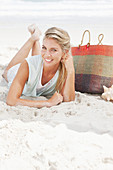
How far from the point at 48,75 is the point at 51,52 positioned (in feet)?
1.03

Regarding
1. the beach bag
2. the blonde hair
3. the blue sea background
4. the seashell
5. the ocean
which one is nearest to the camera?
the blonde hair

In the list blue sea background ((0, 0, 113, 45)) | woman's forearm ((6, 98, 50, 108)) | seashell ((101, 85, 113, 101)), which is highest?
blue sea background ((0, 0, 113, 45))

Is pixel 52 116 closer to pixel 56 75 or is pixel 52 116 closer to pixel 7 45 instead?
pixel 56 75

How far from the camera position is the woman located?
213 centimetres

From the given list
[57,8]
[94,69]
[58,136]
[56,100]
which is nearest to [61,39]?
[56,100]

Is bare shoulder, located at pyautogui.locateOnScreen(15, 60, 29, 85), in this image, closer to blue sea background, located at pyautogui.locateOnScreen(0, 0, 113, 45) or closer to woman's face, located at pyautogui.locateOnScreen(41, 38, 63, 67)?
woman's face, located at pyautogui.locateOnScreen(41, 38, 63, 67)

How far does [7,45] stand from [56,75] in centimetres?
257

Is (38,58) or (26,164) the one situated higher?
(38,58)

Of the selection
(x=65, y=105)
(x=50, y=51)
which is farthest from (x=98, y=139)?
(x=50, y=51)

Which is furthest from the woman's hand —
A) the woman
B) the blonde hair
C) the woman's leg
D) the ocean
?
the ocean

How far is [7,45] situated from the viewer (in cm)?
466

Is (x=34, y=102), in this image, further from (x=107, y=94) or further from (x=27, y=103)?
(x=107, y=94)

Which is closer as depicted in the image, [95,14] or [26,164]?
[26,164]

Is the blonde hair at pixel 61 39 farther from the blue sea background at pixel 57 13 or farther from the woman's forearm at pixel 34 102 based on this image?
the blue sea background at pixel 57 13
